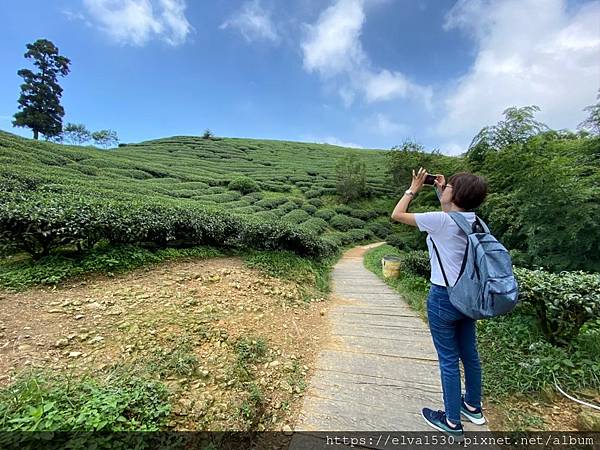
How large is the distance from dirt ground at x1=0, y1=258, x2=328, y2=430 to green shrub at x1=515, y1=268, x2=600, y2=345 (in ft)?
6.89

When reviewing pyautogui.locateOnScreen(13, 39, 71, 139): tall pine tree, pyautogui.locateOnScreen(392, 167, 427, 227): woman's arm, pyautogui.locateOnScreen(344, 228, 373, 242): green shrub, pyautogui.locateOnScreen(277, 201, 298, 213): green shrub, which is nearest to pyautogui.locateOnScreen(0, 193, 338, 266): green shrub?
pyautogui.locateOnScreen(392, 167, 427, 227): woman's arm

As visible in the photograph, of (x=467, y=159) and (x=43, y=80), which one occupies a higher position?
(x=43, y=80)

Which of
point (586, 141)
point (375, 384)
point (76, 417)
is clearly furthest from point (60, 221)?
point (586, 141)

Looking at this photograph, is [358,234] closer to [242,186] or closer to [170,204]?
[242,186]

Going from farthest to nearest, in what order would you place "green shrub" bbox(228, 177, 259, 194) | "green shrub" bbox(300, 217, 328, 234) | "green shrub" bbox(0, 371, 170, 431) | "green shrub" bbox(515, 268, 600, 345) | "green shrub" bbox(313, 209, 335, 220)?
Answer: "green shrub" bbox(313, 209, 335, 220) → "green shrub" bbox(228, 177, 259, 194) → "green shrub" bbox(300, 217, 328, 234) → "green shrub" bbox(515, 268, 600, 345) → "green shrub" bbox(0, 371, 170, 431)

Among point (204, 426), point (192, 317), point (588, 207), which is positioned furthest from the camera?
point (588, 207)

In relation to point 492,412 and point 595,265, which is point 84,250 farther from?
point 595,265

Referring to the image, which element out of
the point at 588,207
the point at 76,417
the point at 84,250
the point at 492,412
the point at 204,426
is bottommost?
the point at 492,412

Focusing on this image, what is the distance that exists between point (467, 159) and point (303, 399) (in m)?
8.55

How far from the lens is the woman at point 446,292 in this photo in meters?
1.57

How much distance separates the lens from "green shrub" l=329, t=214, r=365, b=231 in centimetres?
1388

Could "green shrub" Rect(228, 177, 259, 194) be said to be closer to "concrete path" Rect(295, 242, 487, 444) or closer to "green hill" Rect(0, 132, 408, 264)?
"green hill" Rect(0, 132, 408, 264)

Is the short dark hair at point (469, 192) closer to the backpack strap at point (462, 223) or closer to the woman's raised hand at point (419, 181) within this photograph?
the backpack strap at point (462, 223)

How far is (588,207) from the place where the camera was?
4.29 meters
